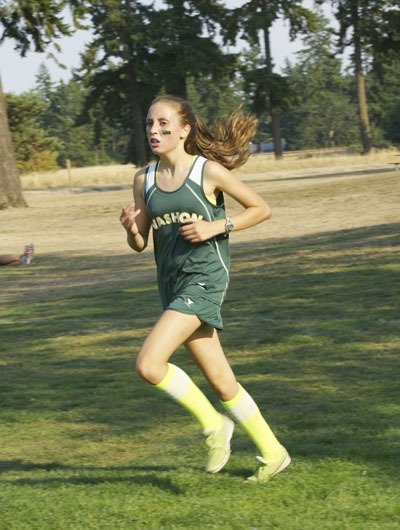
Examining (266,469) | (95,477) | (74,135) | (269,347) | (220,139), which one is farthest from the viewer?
(74,135)

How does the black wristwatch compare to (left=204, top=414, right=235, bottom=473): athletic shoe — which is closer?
the black wristwatch

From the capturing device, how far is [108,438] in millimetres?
6980

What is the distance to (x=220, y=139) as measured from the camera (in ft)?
19.1

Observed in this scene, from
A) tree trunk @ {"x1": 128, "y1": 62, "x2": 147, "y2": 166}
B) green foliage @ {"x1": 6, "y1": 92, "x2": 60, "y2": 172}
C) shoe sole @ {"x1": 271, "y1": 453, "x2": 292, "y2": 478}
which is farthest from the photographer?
green foliage @ {"x1": 6, "y1": 92, "x2": 60, "y2": 172}

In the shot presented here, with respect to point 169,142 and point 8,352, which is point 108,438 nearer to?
point 169,142

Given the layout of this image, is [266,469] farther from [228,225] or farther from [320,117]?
[320,117]

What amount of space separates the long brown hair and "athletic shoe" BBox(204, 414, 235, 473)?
4.43 feet

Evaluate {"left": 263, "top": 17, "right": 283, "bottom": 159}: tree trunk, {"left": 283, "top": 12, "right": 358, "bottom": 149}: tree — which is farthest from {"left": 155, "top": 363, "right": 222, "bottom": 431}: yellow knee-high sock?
{"left": 283, "top": 12, "right": 358, "bottom": 149}: tree

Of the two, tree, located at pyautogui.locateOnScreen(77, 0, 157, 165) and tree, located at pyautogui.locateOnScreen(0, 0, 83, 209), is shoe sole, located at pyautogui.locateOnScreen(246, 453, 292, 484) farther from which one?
tree, located at pyautogui.locateOnScreen(77, 0, 157, 165)

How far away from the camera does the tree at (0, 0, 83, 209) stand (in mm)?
33500

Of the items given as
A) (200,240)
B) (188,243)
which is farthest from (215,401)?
(200,240)

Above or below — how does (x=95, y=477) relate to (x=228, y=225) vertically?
below

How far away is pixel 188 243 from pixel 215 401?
2636mm

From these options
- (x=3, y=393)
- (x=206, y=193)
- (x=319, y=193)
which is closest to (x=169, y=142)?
(x=206, y=193)
